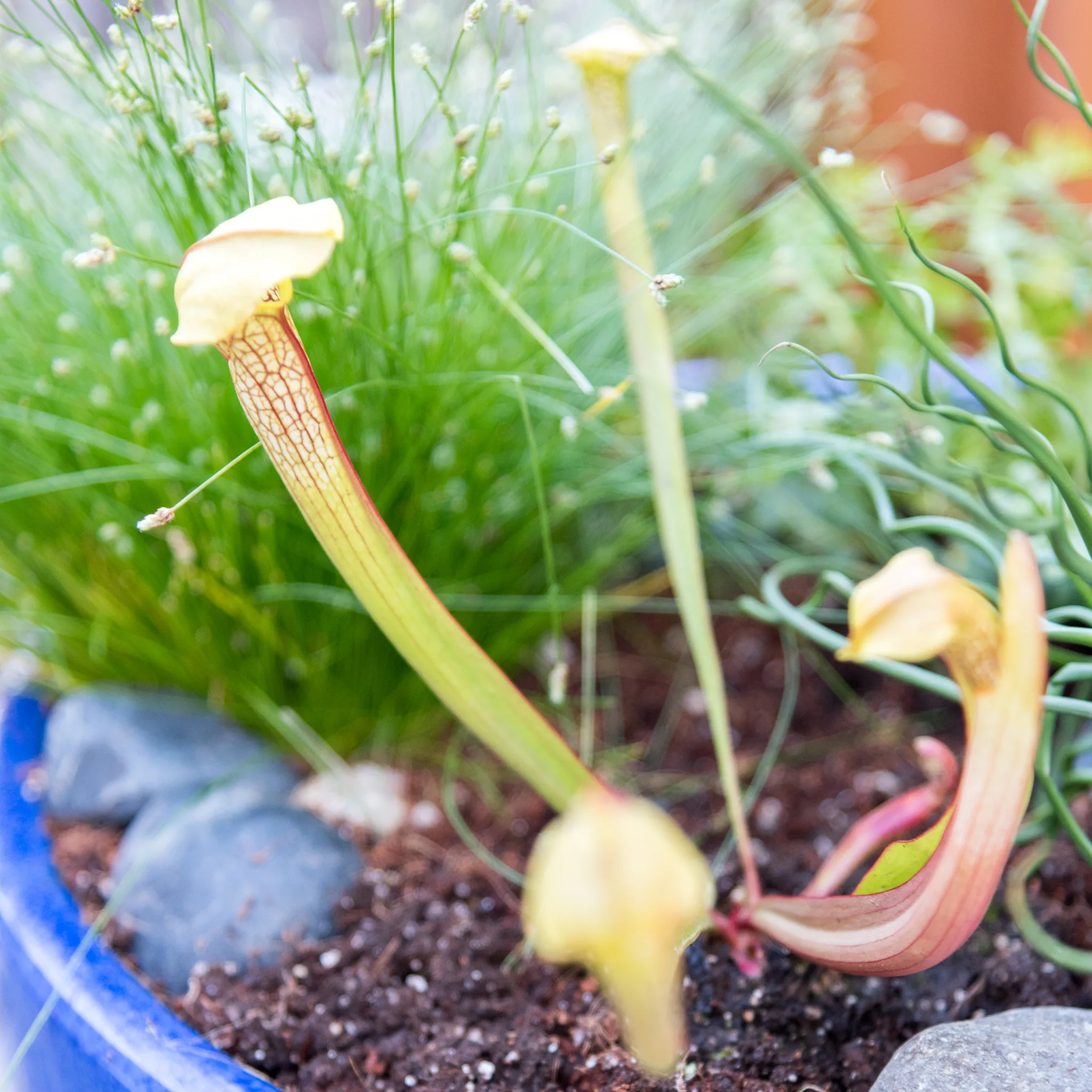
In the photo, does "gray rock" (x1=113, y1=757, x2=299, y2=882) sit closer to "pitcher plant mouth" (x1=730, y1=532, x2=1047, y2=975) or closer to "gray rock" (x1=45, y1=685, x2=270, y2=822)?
"gray rock" (x1=45, y1=685, x2=270, y2=822)

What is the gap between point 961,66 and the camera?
1374 millimetres

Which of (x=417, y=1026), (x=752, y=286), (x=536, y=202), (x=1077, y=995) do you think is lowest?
(x=1077, y=995)

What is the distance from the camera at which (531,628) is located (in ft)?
2.42

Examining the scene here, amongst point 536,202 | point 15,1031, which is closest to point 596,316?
point 536,202

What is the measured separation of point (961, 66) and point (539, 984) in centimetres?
142

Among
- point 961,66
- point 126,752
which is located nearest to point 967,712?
point 126,752

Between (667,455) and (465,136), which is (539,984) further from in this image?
(465,136)

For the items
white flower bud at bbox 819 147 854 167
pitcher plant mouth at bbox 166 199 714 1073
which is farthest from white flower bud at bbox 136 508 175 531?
white flower bud at bbox 819 147 854 167

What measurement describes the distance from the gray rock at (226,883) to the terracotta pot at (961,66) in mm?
1227

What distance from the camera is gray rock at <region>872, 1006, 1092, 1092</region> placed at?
37cm

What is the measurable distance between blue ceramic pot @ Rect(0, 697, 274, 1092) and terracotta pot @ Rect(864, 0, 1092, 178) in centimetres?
133

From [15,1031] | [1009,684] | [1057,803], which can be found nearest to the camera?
[1009,684]

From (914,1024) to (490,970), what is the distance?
22 cm

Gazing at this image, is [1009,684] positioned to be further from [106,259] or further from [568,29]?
[568,29]
